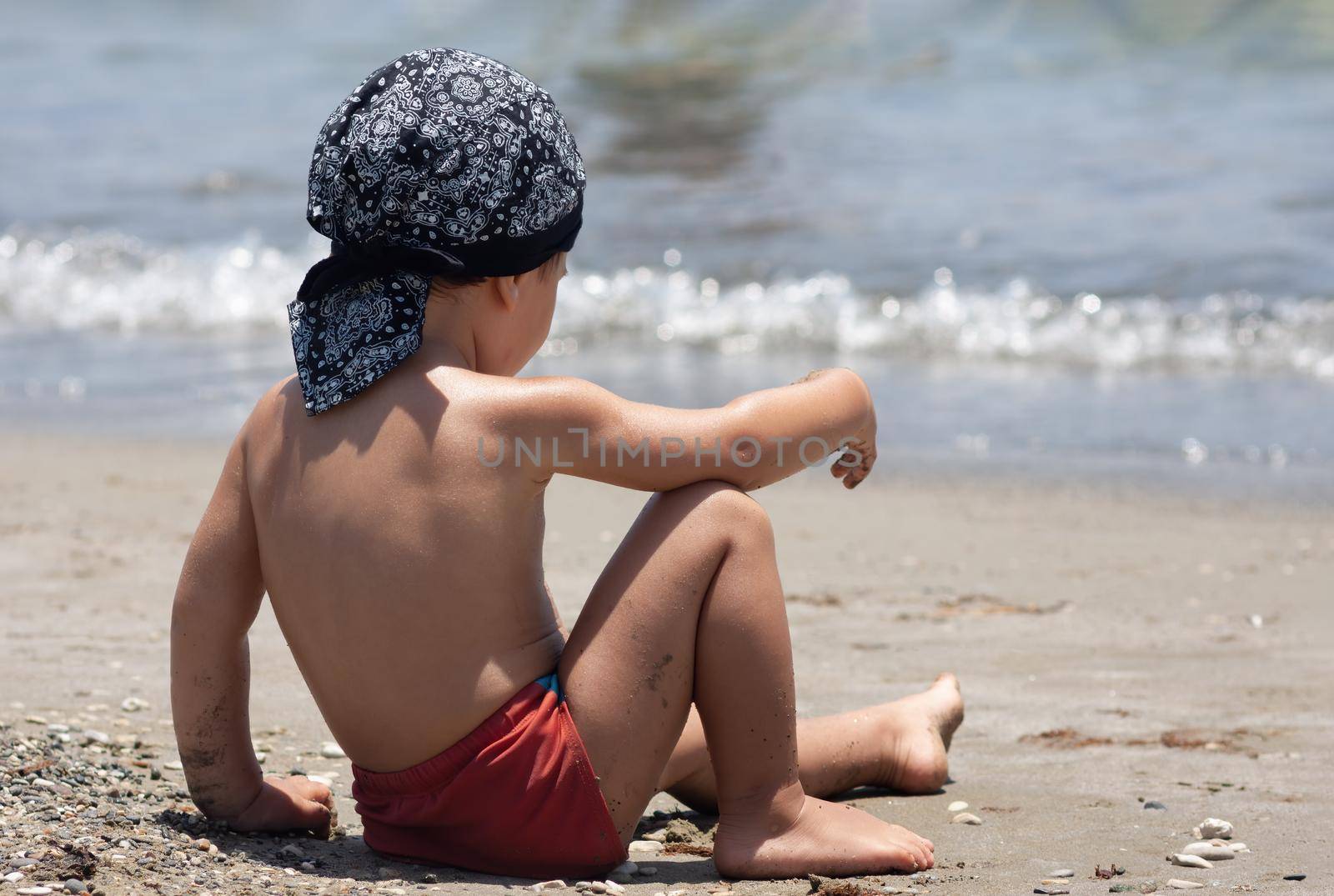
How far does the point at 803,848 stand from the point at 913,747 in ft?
1.81

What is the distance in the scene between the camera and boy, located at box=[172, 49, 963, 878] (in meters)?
2.09

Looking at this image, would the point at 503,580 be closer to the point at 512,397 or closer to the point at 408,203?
the point at 512,397

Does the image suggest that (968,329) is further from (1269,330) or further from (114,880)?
(114,880)

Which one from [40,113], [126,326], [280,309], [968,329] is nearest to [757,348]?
[968,329]

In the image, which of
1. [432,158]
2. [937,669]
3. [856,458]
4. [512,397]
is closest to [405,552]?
[512,397]

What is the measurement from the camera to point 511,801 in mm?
2180

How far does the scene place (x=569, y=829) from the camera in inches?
86.8

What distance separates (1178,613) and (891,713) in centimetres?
141

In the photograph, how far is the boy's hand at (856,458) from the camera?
2338 mm

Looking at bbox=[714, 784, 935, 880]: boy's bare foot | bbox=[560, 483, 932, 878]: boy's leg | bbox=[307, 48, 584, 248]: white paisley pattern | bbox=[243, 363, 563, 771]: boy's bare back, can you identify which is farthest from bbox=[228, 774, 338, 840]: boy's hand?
bbox=[307, 48, 584, 248]: white paisley pattern

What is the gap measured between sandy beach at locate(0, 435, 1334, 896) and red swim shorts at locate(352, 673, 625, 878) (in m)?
0.05

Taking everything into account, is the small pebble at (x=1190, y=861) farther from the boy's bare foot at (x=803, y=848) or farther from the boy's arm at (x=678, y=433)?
the boy's arm at (x=678, y=433)

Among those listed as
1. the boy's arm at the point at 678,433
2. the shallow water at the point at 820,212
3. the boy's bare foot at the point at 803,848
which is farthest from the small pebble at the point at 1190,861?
the shallow water at the point at 820,212

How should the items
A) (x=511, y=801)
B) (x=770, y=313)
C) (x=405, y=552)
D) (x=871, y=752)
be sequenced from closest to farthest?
1. (x=405, y=552)
2. (x=511, y=801)
3. (x=871, y=752)
4. (x=770, y=313)
